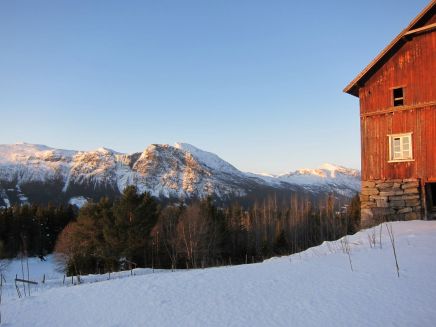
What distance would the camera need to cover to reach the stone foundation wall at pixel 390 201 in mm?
17750

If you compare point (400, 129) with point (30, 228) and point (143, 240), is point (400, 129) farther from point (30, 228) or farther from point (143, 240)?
point (30, 228)

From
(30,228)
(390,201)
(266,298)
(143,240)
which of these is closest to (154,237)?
(143,240)

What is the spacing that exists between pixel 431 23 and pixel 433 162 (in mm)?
6624

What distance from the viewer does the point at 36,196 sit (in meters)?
191

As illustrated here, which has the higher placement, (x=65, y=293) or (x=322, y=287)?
(x=322, y=287)

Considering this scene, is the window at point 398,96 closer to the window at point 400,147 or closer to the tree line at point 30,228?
the window at point 400,147

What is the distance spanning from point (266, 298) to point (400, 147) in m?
14.5

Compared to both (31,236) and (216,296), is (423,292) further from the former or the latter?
(31,236)

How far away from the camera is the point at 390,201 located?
1848cm

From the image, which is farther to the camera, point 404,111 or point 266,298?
point 404,111

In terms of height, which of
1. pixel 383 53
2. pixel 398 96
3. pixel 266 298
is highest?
A: pixel 383 53

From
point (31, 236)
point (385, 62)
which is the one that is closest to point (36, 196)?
point (31, 236)

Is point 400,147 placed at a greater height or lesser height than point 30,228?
greater

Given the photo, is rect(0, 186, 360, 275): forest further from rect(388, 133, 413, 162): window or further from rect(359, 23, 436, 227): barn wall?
rect(388, 133, 413, 162): window
